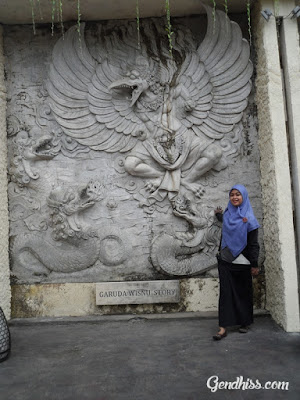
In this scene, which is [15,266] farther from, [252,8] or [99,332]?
[252,8]

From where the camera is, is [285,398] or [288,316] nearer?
[285,398]

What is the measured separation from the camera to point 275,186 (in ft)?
13.6

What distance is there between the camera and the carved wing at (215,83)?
15.3ft

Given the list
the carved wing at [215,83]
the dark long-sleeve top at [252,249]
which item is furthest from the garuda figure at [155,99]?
the dark long-sleeve top at [252,249]

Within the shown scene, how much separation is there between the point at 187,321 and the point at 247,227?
1349 millimetres

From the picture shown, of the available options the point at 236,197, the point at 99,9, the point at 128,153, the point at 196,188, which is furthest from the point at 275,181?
the point at 99,9

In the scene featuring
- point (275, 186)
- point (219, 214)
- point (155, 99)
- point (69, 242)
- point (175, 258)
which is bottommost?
point (175, 258)

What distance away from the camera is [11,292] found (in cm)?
467

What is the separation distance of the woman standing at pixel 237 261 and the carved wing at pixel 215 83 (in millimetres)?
1203

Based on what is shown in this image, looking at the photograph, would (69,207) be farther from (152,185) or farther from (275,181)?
(275,181)

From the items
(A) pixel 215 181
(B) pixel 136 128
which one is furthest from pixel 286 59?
(B) pixel 136 128

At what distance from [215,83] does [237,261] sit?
2.21 m

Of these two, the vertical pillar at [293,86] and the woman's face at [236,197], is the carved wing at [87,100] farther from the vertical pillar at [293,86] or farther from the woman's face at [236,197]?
the vertical pillar at [293,86]

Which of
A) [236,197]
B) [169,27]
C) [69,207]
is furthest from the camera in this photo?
[69,207]
